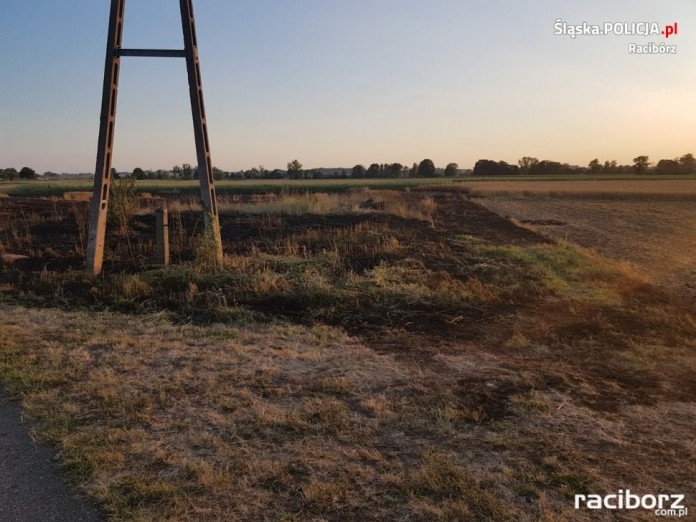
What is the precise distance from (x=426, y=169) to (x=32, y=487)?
407ft

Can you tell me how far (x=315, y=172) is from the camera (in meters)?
112

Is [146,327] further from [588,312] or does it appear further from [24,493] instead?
[588,312]

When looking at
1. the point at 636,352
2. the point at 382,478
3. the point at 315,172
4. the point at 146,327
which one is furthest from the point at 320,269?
the point at 315,172

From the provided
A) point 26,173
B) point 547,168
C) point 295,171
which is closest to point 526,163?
point 547,168

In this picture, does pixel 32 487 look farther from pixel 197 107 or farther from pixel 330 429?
pixel 197 107

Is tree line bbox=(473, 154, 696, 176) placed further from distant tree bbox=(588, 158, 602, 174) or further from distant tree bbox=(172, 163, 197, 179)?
distant tree bbox=(172, 163, 197, 179)

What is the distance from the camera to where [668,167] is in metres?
99.3

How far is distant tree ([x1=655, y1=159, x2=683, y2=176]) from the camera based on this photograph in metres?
97.6

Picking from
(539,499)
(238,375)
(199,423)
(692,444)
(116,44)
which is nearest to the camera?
(539,499)

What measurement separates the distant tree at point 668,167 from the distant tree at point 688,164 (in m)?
0.83

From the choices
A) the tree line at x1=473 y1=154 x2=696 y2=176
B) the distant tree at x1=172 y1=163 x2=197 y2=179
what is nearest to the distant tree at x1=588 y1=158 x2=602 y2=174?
the tree line at x1=473 y1=154 x2=696 y2=176

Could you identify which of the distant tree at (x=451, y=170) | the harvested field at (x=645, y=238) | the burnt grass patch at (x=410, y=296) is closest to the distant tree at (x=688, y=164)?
the distant tree at (x=451, y=170)

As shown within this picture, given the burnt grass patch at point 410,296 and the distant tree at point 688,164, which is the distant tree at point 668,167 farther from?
the burnt grass patch at point 410,296

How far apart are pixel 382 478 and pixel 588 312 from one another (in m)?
5.64
